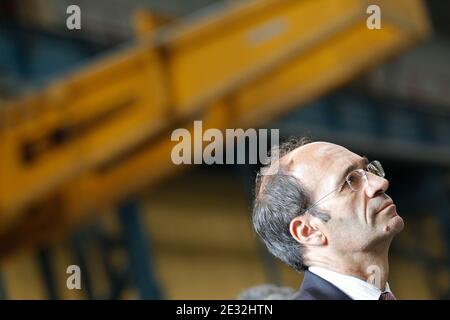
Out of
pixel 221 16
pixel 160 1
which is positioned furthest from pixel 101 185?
pixel 160 1

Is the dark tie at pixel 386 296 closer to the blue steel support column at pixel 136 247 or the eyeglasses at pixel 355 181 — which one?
the eyeglasses at pixel 355 181

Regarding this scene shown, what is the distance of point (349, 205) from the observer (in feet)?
7.50

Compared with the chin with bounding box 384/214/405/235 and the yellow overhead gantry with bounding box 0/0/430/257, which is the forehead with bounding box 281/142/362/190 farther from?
the yellow overhead gantry with bounding box 0/0/430/257

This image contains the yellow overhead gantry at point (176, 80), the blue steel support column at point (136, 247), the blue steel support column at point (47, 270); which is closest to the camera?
the yellow overhead gantry at point (176, 80)

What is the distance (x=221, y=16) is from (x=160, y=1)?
12294 mm

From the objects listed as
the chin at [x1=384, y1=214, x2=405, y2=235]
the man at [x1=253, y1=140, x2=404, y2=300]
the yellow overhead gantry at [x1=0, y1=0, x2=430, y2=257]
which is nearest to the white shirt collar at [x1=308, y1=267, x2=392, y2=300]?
the man at [x1=253, y1=140, x2=404, y2=300]

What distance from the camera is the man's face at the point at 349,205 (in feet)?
7.42

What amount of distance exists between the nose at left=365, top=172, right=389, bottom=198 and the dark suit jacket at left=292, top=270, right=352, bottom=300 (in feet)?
0.73

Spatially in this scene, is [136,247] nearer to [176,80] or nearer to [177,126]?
[177,126]

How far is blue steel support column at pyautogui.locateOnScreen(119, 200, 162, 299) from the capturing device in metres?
13.2

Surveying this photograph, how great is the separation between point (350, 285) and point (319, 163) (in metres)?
0.28

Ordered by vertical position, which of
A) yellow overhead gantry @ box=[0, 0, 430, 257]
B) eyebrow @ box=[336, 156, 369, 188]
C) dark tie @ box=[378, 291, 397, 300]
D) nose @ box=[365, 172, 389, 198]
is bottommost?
dark tie @ box=[378, 291, 397, 300]

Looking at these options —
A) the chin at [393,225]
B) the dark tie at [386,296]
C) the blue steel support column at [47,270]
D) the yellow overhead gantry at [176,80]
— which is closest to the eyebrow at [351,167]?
the chin at [393,225]
